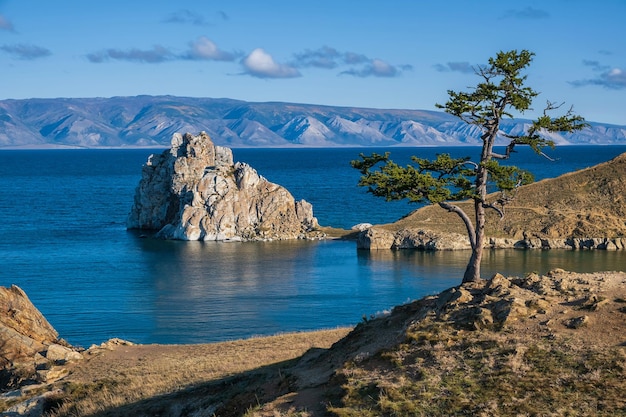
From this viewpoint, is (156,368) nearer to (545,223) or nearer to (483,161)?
(483,161)

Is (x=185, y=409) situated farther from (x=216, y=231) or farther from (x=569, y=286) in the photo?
(x=216, y=231)

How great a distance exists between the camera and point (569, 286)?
26.3 metres

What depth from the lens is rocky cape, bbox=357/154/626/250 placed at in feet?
297

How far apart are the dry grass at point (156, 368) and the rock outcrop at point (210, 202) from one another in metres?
66.0

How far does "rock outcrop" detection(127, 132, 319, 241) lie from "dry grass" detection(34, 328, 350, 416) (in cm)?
6602

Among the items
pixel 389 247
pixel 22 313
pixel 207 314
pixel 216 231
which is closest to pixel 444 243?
pixel 389 247

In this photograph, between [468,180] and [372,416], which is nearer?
[372,416]

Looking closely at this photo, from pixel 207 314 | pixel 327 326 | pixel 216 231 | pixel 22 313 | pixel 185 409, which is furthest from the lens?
pixel 216 231

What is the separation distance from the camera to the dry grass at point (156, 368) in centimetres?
2792

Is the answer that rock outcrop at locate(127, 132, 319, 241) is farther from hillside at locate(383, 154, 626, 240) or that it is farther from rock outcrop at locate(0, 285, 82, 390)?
rock outcrop at locate(0, 285, 82, 390)

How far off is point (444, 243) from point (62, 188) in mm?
125253

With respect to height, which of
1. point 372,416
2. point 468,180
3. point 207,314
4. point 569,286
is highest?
point 468,180

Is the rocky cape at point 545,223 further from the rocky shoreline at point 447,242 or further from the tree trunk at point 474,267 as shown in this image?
the tree trunk at point 474,267

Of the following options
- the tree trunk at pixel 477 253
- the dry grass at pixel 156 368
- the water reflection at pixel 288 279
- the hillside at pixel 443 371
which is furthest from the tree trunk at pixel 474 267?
the water reflection at pixel 288 279
